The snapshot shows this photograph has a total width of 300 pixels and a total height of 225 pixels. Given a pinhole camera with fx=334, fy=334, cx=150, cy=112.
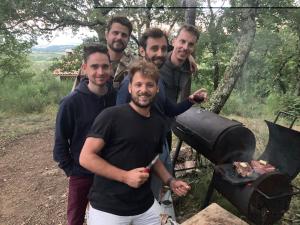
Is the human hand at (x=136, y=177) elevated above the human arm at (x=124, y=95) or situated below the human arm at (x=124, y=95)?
below

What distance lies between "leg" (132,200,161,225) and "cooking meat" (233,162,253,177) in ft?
4.32

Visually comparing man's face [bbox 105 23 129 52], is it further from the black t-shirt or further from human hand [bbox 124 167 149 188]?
human hand [bbox 124 167 149 188]

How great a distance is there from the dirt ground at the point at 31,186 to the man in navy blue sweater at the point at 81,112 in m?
1.78

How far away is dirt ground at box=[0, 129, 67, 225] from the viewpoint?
4352 millimetres

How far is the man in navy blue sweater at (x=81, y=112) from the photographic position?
8.42 ft

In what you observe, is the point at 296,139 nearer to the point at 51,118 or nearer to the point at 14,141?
the point at 14,141

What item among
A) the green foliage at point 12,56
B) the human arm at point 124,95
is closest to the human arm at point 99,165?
the human arm at point 124,95

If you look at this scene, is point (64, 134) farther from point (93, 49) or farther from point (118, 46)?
point (118, 46)

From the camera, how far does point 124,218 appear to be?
2.13 m

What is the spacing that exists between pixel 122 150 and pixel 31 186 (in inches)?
145

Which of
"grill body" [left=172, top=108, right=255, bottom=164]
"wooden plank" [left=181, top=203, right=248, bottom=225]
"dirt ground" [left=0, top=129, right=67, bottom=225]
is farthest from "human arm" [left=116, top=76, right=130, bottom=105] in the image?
"dirt ground" [left=0, top=129, right=67, bottom=225]

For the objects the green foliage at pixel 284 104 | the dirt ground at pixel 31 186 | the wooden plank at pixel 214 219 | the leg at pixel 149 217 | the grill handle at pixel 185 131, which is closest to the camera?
the leg at pixel 149 217

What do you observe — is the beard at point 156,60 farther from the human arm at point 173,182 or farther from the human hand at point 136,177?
the human hand at point 136,177

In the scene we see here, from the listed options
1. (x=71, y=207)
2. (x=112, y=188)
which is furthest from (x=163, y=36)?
(x=71, y=207)
